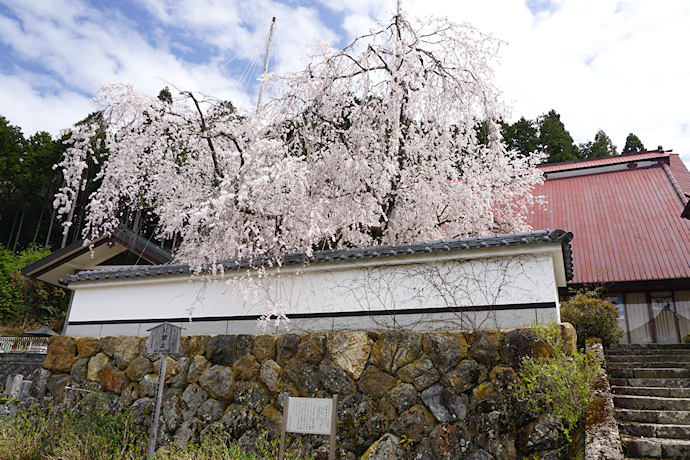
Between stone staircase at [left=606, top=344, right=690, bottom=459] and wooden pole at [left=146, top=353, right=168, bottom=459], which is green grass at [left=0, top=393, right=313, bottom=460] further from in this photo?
stone staircase at [left=606, top=344, right=690, bottom=459]

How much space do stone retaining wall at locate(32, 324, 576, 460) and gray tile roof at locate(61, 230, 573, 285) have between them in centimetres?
105

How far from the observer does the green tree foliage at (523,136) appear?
28750 millimetres

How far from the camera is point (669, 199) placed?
1312 cm

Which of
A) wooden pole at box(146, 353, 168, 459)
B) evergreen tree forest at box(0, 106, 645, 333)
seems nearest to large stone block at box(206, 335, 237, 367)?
wooden pole at box(146, 353, 168, 459)

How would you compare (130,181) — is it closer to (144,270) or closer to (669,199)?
Result: (144,270)

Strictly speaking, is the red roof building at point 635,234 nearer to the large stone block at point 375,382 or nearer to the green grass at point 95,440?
the large stone block at point 375,382

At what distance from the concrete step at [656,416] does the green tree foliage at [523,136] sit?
990 inches

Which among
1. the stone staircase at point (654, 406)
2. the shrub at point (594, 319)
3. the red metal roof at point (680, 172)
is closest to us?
the stone staircase at point (654, 406)

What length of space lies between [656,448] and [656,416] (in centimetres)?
84

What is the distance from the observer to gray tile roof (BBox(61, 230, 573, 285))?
219 inches

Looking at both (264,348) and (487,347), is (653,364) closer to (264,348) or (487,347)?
(487,347)

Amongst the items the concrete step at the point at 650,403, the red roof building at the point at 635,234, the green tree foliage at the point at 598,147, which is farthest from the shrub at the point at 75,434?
the green tree foliage at the point at 598,147

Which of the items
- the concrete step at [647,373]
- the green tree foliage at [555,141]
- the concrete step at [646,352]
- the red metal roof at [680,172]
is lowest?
the concrete step at [647,373]

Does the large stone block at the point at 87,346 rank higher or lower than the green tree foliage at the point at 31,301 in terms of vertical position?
lower
